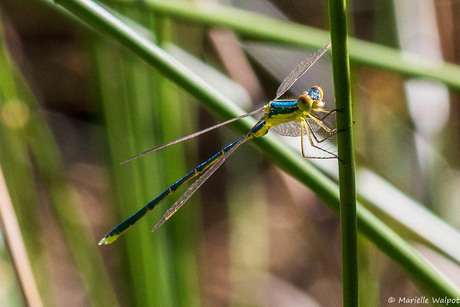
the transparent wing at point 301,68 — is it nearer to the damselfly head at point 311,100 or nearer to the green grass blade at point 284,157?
the damselfly head at point 311,100

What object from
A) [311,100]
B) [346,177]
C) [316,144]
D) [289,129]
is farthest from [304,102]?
[346,177]

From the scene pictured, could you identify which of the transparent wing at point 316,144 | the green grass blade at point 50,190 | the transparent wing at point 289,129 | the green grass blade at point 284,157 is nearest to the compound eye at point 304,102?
the transparent wing at point 316,144

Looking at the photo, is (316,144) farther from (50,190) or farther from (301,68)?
(50,190)

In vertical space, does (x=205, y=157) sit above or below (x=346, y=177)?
below

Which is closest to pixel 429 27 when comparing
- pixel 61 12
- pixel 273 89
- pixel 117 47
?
pixel 273 89

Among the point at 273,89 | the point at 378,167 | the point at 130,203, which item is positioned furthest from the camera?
the point at 273,89

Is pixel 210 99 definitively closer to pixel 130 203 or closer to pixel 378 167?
pixel 130 203

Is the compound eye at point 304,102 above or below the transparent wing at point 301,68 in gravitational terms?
below
